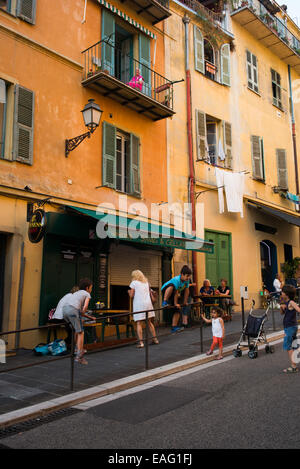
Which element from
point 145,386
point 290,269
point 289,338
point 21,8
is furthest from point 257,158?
point 145,386

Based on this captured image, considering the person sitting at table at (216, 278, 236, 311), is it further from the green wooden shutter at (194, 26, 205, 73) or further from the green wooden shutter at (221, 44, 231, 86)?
the green wooden shutter at (221, 44, 231, 86)

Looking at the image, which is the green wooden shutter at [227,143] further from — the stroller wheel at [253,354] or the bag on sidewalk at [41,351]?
the bag on sidewalk at [41,351]

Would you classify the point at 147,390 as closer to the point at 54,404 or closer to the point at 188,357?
the point at 54,404

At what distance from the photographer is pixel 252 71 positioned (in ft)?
61.6

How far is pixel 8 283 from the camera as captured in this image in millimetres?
9461

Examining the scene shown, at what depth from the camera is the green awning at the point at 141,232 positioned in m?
10.4

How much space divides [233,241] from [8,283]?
9.32m

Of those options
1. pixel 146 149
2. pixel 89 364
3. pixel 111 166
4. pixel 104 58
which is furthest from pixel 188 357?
pixel 104 58

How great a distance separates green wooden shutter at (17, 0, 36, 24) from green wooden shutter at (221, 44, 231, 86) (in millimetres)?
8550

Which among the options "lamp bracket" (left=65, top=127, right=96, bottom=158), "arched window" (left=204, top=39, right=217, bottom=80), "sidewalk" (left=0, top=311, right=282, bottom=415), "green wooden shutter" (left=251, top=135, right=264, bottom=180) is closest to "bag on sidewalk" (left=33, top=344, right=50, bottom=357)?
"sidewalk" (left=0, top=311, right=282, bottom=415)

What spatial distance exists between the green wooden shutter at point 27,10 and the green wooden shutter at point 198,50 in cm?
684

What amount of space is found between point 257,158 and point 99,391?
14.1 m

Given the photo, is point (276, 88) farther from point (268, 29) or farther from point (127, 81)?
point (127, 81)

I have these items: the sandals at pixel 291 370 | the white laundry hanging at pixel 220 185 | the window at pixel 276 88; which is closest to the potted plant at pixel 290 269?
the white laundry hanging at pixel 220 185
